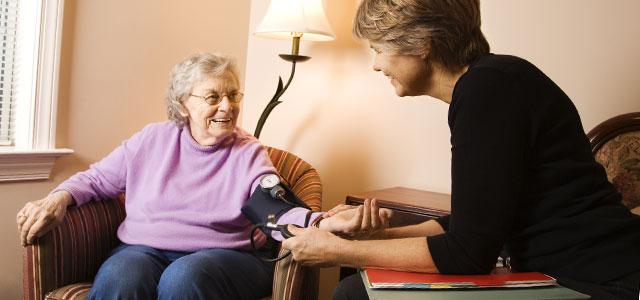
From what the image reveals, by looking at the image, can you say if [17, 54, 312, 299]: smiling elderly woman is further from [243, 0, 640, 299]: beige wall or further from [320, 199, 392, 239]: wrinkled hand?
[243, 0, 640, 299]: beige wall

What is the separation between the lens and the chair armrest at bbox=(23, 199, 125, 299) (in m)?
1.51

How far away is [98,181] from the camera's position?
181cm

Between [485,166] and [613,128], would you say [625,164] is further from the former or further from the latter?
[485,166]

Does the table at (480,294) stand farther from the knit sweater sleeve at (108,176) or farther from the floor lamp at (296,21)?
the floor lamp at (296,21)

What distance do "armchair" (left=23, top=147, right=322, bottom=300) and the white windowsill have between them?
14.0 inches

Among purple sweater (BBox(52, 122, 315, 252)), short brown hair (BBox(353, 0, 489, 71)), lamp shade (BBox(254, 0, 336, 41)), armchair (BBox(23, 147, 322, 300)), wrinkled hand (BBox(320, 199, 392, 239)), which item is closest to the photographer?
short brown hair (BBox(353, 0, 489, 71))

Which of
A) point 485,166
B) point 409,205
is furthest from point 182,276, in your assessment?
point 485,166

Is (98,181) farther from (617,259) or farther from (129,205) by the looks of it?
(617,259)

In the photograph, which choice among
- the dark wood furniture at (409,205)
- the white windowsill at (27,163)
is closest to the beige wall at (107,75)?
the white windowsill at (27,163)

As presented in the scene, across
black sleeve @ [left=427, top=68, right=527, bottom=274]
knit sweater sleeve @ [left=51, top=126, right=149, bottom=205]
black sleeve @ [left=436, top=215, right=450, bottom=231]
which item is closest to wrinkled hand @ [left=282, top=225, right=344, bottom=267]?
black sleeve @ [left=427, top=68, right=527, bottom=274]

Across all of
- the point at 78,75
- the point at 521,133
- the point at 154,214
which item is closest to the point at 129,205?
the point at 154,214

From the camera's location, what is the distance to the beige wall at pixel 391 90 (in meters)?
1.97

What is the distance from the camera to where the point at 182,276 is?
4.94 feet

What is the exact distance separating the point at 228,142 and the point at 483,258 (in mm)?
1039
